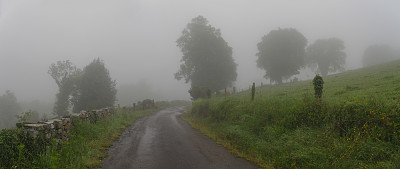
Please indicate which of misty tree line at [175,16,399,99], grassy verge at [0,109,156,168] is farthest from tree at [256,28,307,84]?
grassy verge at [0,109,156,168]

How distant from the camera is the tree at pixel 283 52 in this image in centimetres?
4422

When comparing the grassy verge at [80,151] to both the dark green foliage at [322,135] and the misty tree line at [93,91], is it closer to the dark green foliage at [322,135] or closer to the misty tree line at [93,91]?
the dark green foliage at [322,135]

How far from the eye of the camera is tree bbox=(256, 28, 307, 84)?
44219 millimetres

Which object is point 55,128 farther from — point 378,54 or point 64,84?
point 378,54

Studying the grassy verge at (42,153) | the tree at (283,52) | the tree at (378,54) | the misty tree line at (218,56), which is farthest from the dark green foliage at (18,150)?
the tree at (378,54)

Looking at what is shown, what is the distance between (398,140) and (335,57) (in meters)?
64.8

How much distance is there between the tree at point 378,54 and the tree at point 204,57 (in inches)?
2596

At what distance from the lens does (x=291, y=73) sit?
45.7 metres

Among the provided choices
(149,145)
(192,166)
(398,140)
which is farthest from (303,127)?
(149,145)

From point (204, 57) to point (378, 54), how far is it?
72.6 meters

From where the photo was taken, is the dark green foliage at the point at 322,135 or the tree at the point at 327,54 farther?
the tree at the point at 327,54

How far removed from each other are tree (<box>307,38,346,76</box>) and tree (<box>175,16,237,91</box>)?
34046 millimetres

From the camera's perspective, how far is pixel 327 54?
59562 mm

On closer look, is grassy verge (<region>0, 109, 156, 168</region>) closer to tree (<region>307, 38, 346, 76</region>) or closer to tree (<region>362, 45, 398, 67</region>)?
tree (<region>307, 38, 346, 76</region>)
